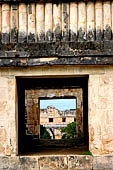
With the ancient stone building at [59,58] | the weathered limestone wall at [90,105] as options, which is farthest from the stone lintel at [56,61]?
the weathered limestone wall at [90,105]

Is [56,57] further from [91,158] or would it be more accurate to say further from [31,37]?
[91,158]

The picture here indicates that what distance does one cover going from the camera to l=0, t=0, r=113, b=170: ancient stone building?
8.52 meters

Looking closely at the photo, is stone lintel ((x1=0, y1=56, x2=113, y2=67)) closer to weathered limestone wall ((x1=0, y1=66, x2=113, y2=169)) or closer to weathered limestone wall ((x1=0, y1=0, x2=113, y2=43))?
weathered limestone wall ((x1=0, y1=66, x2=113, y2=169))

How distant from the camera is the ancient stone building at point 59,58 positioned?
852 centimetres

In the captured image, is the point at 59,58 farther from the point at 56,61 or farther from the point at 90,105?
the point at 90,105

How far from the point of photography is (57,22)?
8.66m

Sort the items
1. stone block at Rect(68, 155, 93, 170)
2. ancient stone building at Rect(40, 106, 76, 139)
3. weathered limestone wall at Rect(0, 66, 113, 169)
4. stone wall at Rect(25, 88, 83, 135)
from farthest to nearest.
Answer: ancient stone building at Rect(40, 106, 76, 139) < stone wall at Rect(25, 88, 83, 135) < weathered limestone wall at Rect(0, 66, 113, 169) < stone block at Rect(68, 155, 93, 170)

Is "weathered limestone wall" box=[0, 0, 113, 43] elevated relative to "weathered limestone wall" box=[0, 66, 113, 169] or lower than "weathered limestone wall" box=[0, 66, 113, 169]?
elevated

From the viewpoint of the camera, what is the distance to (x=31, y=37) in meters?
8.67

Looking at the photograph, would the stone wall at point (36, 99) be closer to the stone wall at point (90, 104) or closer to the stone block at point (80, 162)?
the stone wall at point (90, 104)

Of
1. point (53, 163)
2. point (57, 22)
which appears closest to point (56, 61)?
point (57, 22)

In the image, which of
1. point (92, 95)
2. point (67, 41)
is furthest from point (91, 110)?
point (67, 41)

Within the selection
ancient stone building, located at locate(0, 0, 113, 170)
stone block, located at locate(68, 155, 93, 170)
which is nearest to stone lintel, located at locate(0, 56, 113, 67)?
ancient stone building, located at locate(0, 0, 113, 170)

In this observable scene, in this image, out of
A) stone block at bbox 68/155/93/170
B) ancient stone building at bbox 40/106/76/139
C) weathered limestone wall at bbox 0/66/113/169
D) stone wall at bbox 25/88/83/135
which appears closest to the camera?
stone block at bbox 68/155/93/170
